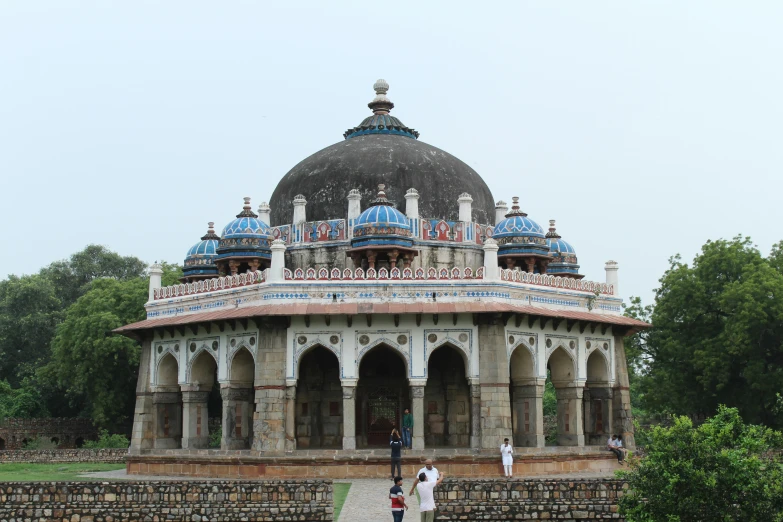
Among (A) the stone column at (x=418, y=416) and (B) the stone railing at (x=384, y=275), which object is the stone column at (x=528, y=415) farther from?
(B) the stone railing at (x=384, y=275)

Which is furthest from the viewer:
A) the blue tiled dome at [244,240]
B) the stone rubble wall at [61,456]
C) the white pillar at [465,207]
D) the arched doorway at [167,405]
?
the stone rubble wall at [61,456]

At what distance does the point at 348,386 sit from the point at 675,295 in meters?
15.7

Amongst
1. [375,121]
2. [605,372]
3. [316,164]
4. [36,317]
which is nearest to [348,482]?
[605,372]

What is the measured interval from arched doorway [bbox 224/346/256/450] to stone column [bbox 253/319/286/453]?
132 centimetres

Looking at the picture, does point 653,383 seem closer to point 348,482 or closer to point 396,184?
point 396,184

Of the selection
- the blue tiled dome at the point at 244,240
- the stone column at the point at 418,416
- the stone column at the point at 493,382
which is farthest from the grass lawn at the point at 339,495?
the blue tiled dome at the point at 244,240

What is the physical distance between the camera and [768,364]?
32406mm

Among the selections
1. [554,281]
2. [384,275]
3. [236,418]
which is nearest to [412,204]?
[384,275]

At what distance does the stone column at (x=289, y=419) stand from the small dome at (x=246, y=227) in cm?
535

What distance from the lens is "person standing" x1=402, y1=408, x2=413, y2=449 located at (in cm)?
2381

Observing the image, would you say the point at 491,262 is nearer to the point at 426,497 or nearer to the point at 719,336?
the point at 426,497

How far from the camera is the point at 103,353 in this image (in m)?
38.5

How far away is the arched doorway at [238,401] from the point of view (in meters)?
25.2

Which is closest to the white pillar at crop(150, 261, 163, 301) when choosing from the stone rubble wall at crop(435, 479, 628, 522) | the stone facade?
the stone facade
